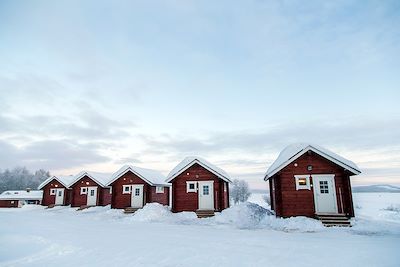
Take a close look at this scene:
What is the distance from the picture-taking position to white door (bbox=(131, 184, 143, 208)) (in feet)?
96.0

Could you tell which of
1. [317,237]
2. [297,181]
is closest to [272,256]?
[317,237]

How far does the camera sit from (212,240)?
12367mm

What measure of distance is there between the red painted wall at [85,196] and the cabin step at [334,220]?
27.9 m

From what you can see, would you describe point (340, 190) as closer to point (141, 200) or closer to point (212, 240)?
point (212, 240)

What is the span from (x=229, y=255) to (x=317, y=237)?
614 cm

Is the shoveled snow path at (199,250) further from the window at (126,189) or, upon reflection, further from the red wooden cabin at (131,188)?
the window at (126,189)

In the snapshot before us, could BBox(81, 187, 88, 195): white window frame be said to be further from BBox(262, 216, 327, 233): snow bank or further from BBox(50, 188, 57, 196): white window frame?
BBox(262, 216, 327, 233): snow bank

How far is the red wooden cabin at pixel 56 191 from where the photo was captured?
1587 inches

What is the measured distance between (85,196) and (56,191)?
826 cm

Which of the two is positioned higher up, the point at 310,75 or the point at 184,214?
the point at 310,75

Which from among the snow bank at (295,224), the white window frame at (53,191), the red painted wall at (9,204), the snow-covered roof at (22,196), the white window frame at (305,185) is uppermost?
the white window frame at (305,185)

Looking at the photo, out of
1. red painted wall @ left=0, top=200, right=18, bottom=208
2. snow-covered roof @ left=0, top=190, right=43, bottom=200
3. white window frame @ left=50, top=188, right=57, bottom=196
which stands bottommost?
red painted wall @ left=0, top=200, right=18, bottom=208

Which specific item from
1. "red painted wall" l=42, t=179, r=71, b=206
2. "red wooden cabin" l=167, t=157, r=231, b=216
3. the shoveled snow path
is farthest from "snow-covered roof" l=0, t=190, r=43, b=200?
the shoveled snow path

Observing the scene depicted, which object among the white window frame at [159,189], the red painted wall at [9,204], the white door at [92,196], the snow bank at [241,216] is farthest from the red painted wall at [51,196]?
the snow bank at [241,216]
